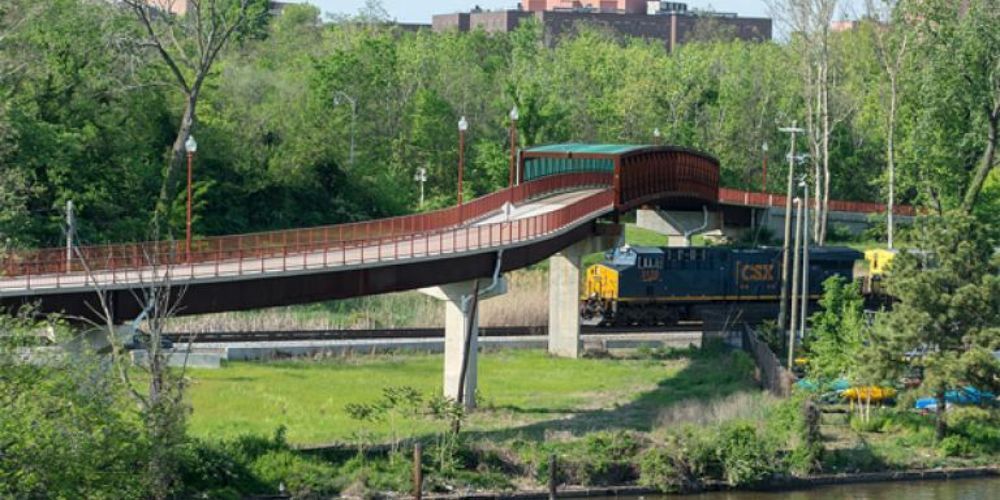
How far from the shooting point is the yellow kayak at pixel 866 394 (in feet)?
167

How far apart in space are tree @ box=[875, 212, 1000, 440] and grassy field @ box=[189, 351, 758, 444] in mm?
7017

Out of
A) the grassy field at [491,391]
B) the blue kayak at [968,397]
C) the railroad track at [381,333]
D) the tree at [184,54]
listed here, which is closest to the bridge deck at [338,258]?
the grassy field at [491,391]

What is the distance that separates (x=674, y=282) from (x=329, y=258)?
82.0 ft

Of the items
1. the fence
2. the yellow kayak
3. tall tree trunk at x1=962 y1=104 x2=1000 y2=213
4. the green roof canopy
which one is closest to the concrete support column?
the green roof canopy

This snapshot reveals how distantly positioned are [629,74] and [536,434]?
261ft

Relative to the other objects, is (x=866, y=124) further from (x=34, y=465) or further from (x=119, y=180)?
(x=34, y=465)

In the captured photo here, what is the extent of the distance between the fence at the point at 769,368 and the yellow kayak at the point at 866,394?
1.77 metres

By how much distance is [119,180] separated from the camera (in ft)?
262

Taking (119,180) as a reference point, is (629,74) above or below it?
above

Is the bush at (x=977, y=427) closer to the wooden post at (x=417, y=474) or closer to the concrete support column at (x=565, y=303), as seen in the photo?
the wooden post at (x=417, y=474)

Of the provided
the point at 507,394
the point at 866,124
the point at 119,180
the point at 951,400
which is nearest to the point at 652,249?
the point at 507,394

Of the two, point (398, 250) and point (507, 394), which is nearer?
point (398, 250)

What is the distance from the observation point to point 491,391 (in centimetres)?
5488

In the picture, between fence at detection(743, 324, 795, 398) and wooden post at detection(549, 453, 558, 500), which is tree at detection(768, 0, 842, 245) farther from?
wooden post at detection(549, 453, 558, 500)
